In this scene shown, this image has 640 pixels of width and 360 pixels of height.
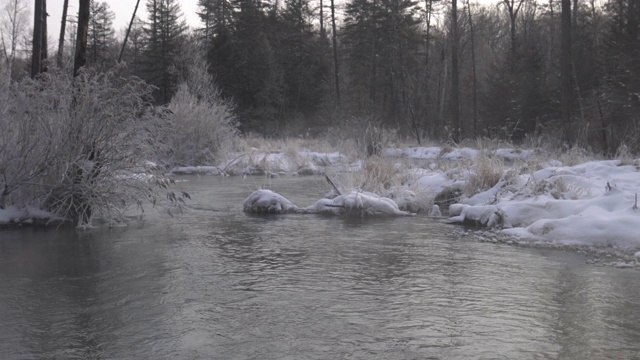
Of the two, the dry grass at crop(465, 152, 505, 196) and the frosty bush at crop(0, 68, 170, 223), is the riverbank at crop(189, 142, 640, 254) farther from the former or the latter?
the frosty bush at crop(0, 68, 170, 223)

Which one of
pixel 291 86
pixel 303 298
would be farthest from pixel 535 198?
pixel 291 86

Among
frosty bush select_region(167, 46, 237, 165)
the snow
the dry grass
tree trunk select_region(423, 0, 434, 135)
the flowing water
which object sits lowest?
the flowing water

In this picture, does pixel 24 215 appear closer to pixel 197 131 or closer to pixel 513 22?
pixel 197 131

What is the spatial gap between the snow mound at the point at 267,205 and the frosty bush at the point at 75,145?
2083mm

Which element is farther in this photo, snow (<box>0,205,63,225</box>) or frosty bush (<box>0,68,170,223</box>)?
snow (<box>0,205,63,225</box>)

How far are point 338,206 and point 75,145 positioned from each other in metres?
4.43

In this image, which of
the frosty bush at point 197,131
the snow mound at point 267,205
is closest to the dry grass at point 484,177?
the snow mound at point 267,205

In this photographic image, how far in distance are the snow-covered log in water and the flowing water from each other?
1.93 metres

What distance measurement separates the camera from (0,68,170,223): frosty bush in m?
8.11

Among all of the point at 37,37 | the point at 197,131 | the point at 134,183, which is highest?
the point at 37,37

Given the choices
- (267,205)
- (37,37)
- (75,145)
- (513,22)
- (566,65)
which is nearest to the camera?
(75,145)

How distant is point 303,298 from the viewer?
15.5 feet

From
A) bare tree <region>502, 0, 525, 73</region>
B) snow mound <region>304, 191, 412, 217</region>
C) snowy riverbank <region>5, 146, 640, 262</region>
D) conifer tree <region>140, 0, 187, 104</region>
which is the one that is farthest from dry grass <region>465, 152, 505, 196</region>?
conifer tree <region>140, 0, 187, 104</region>

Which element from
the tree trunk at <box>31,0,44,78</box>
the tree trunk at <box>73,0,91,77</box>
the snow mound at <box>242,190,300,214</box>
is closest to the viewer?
the tree trunk at <box>73,0,91,77</box>
